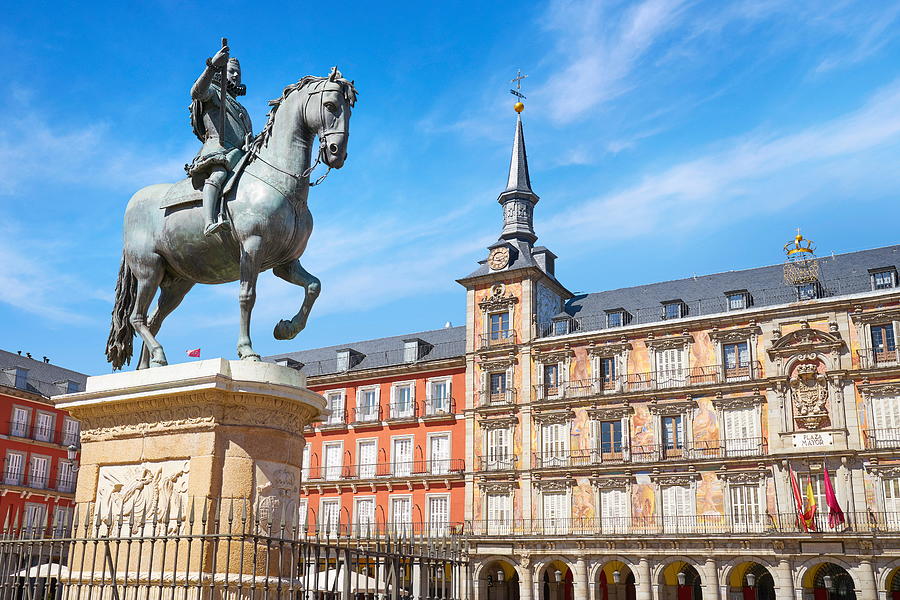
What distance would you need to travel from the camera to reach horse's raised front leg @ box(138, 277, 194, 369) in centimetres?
778

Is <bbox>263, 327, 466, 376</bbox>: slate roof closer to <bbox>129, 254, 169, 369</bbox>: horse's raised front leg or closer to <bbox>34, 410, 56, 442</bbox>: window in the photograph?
<bbox>34, 410, 56, 442</bbox>: window

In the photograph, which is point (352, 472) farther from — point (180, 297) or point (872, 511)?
point (180, 297)

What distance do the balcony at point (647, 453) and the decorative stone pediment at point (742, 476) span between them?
2.22ft

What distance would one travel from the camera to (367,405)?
46719mm

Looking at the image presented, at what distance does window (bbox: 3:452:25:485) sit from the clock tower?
2230 cm

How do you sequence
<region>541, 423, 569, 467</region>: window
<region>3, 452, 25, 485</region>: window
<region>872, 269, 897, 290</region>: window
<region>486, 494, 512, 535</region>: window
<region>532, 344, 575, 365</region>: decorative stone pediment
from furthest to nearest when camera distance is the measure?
<region>3, 452, 25, 485</region>: window, <region>532, 344, 575, 365</region>: decorative stone pediment, <region>486, 494, 512, 535</region>: window, <region>541, 423, 569, 467</region>: window, <region>872, 269, 897, 290</region>: window

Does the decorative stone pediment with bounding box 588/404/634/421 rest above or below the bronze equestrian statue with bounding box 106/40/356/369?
above

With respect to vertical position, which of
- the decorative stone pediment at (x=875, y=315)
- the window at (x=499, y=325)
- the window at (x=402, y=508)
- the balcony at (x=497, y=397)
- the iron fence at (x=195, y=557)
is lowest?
the iron fence at (x=195, y=557)

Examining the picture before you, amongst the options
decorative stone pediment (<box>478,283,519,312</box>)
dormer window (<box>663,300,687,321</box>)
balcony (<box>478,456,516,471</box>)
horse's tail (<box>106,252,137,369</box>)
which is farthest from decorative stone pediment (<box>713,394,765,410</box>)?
horse's tail (<box>106,252,137,369</box>)

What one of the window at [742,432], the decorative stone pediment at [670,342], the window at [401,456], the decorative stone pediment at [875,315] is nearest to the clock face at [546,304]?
the decorative stone pediment at [670,342]

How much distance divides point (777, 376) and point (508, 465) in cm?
1268

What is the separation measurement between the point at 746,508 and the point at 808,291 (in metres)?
9.50

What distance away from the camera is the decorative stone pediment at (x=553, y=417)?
133 feet

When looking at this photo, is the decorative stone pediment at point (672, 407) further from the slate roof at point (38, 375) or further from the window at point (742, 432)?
the slate roof at point (38, 375)
